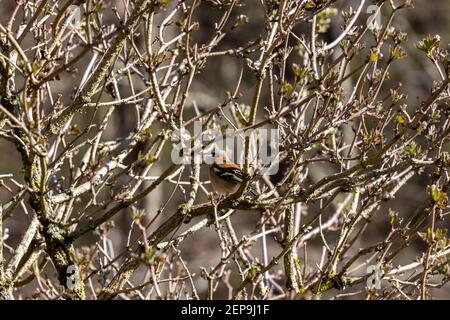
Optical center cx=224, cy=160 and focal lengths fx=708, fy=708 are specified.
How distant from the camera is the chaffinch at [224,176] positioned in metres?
6.54

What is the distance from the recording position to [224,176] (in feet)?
21.8

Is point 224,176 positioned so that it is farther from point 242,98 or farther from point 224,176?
point 242,98

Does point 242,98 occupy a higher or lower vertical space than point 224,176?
higher

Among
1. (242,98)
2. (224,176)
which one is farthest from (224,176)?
(242,98)

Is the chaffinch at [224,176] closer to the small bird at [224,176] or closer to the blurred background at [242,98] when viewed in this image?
the small bird at [224,176]

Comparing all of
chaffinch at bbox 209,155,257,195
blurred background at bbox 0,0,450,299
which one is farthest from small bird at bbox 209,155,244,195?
blurred background at bbox 0,0,450,299

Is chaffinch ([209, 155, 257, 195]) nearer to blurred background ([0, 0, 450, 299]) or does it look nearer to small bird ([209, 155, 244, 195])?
small bird ([209, 155, 244, 195])

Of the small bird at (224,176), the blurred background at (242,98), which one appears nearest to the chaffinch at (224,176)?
the small bird at (224,176)
